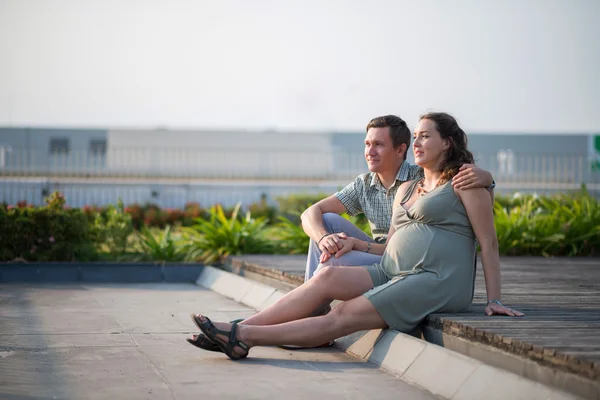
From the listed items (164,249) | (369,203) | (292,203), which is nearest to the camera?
(369,203)

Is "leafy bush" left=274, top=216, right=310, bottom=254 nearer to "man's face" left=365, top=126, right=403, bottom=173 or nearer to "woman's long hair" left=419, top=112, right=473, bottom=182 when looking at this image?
"man's face" left=365, top=126, right=403, bottom=173

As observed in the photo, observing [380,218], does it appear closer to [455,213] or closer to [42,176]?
[455,213]

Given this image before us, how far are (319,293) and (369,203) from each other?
1055 mm

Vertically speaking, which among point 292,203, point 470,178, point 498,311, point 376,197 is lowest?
point 292,203

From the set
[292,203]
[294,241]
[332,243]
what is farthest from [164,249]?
[292,203]

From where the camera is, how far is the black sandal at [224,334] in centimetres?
479

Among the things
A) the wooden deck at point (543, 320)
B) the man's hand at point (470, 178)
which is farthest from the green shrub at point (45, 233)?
the man's hand at point (470, 178)

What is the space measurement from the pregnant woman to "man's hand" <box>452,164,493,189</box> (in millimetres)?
36

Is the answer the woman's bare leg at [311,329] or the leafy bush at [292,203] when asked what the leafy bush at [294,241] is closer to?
the woman's bare leg at [311,329]

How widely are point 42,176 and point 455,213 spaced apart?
27488mm

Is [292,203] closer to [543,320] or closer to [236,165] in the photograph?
[236,165]

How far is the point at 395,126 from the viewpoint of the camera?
5.55 m

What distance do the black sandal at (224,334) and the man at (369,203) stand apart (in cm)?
76

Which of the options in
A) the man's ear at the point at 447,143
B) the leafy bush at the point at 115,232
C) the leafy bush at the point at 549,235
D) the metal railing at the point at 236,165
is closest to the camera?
the man's ear at the point at 447,143
